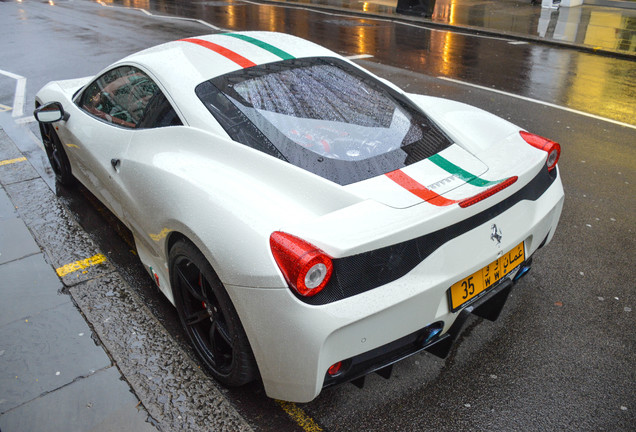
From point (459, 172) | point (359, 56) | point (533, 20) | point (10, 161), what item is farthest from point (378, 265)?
point (533, 20)

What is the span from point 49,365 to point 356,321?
6.00 feet

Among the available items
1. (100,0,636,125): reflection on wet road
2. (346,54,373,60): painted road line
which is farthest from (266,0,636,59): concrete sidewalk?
(346,54,373,60): painted road line

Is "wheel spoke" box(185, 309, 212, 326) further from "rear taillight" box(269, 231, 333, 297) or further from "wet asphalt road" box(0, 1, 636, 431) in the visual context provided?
"rear taillight" box(269, 231, 333, 297)

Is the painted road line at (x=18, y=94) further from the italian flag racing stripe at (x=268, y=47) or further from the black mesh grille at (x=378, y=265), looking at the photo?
the black mesh grille at (x=378, y=265)

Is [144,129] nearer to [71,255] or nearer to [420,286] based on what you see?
[71,255]

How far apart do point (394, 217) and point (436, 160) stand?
2.21 ft

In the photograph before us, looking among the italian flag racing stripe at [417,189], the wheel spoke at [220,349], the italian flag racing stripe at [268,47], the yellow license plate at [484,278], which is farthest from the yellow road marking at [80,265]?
the yellow license plate at [484,278]

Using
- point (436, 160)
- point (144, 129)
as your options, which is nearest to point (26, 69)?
point (144, 129)

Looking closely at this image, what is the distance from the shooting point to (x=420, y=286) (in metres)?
2.18

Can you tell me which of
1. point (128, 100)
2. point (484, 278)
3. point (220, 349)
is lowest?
point (220, 349)

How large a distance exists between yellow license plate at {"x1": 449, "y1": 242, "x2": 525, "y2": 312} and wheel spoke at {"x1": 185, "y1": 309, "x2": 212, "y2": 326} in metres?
1.26

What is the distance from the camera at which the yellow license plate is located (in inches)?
92.4

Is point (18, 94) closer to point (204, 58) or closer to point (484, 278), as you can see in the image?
point (204, 58)

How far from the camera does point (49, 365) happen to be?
286 cm
